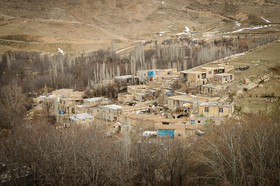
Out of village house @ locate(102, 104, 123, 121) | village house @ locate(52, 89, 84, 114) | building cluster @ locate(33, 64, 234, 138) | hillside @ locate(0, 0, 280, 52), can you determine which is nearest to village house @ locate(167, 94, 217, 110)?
building cluster @ locate(33, 64, 234, 138)

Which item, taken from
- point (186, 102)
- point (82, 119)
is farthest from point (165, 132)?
point (82, 119)

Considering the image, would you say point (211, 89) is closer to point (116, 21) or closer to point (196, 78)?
point (196, 78)

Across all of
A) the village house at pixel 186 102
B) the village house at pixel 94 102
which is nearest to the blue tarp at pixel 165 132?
the village house at pixel 186 102

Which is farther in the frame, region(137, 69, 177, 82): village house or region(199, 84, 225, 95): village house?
region(137, 69, 177, 82): village house

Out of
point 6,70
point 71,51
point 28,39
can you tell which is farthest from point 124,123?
point 28,39

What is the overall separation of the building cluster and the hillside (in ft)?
93.0

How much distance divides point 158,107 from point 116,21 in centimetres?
6316

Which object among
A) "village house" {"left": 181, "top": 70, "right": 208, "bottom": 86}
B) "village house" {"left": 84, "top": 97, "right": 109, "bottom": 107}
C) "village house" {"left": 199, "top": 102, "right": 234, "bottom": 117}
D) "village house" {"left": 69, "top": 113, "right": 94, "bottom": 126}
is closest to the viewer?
"village house" {"left": 199, "top": 102, "right": 234, "bottom": 117}

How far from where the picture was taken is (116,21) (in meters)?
76.6

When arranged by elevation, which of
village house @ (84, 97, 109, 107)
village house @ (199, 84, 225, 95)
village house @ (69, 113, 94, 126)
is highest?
village house @ (199, 84, 225, 95)

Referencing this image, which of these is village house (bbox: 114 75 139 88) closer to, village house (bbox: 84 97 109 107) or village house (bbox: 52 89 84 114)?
village house (bbox: 52 89 84 114)

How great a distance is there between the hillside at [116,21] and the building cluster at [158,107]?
2834 cm

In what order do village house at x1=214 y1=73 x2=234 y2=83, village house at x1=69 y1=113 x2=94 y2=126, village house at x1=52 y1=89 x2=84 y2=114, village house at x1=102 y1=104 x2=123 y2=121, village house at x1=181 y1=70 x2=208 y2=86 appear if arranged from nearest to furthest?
1. village house at x1=69 y1=113 x2=94 y2=126
2. village house at x1=102 y1=104 x2=123 y2=121
3. village house at x1=214 y1=73 x2=234 y2=83
4. village house at x1=181 y1=70 x2=208 y2=86
5. village house at x1=52 y1=89 x2=84 y2=114

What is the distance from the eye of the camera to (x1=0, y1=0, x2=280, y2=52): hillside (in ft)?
177
